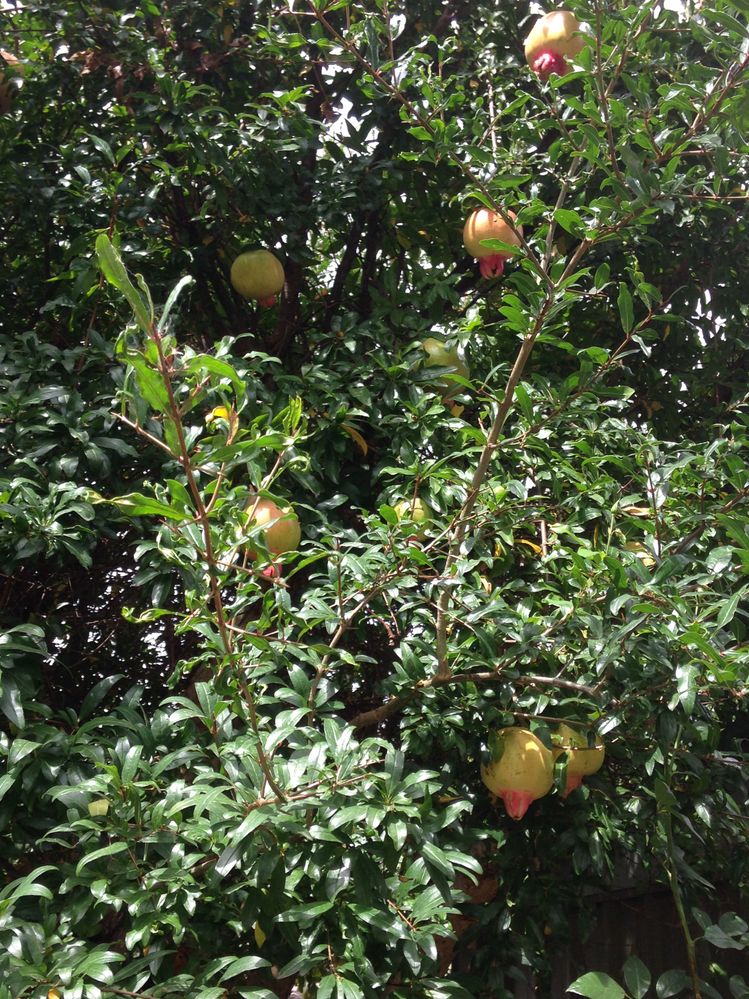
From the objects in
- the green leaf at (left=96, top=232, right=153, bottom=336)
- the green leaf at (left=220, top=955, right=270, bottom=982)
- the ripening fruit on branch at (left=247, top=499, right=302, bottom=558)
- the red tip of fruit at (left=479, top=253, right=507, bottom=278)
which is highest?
the green leaf at (left=96, top=232, right=153, bottom=336)

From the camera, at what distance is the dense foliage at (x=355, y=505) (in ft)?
4.90

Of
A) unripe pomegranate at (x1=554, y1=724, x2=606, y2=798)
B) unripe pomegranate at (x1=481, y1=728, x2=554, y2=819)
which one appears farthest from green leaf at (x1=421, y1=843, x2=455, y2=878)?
unripe pomegranate at (x1=554, y1=724, x2=606, y2=798)

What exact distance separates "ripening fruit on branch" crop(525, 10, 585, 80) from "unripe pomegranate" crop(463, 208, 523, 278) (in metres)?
0.35

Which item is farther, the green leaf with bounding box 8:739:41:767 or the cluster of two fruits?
the cluster of two fruits

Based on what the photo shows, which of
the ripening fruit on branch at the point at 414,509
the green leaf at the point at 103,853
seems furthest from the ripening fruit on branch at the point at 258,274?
the green leaf at the point at 103,853

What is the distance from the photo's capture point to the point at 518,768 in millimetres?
1948

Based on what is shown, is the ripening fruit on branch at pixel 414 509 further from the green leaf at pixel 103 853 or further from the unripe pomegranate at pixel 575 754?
the green leaf at pixel 103 853

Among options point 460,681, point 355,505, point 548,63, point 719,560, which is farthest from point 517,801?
point 548,63

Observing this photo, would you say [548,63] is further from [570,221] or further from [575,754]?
[575,754]

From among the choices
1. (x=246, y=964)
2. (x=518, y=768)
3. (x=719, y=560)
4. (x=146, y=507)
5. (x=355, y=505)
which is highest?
(x=146, y=507)

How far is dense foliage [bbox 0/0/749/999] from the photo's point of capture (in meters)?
1.49

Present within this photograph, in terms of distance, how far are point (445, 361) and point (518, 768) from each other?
1.05 meters

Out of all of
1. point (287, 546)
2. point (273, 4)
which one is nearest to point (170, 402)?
point (287, 546)

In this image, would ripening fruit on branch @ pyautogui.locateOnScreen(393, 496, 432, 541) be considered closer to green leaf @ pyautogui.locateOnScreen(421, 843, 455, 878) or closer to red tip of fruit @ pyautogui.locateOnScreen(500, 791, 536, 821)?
red tip of fruit @ pyautogui.locateOnScreen(500, 791, 536, 821)
